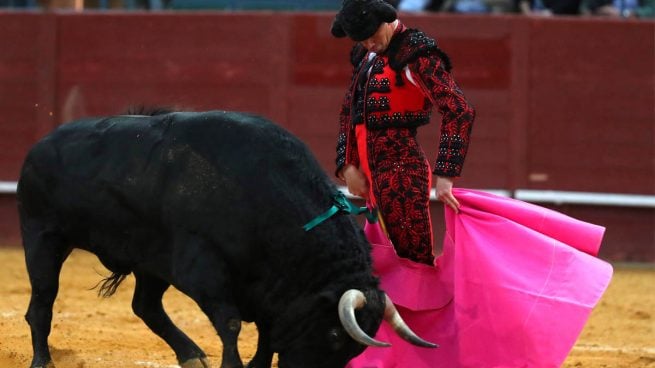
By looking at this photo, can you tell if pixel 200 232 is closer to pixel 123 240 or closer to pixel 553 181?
pixel 123 240

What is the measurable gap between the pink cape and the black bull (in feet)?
1.16

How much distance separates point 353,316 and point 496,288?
2.06ft

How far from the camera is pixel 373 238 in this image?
371 centimetres

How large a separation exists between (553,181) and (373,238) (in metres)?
3.71

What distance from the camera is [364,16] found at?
10.9 ft

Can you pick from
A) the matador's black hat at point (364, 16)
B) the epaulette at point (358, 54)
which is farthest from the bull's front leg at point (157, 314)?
the matador's black hat at point (364, 16)

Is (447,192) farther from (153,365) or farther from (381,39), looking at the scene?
(153,365)

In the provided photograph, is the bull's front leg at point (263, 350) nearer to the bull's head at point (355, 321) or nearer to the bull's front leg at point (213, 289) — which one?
the bull's front leg at point (213, 289)

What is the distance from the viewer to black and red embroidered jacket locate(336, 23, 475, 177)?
3346mm

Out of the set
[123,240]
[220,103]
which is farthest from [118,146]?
[220,103]

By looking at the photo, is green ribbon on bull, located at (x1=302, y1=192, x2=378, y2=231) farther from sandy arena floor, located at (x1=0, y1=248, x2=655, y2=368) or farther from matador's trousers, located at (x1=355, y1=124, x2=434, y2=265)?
sandy arena floor, located at (x1=0, y1=248, x2=655, y2=368)

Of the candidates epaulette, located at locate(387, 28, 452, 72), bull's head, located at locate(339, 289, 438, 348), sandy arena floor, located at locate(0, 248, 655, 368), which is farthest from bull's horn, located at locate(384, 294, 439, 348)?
sandy arena floor, located at locate(0, 248, 655, 368)

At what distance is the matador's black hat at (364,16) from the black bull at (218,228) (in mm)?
360

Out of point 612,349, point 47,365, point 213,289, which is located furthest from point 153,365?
point 612,349
